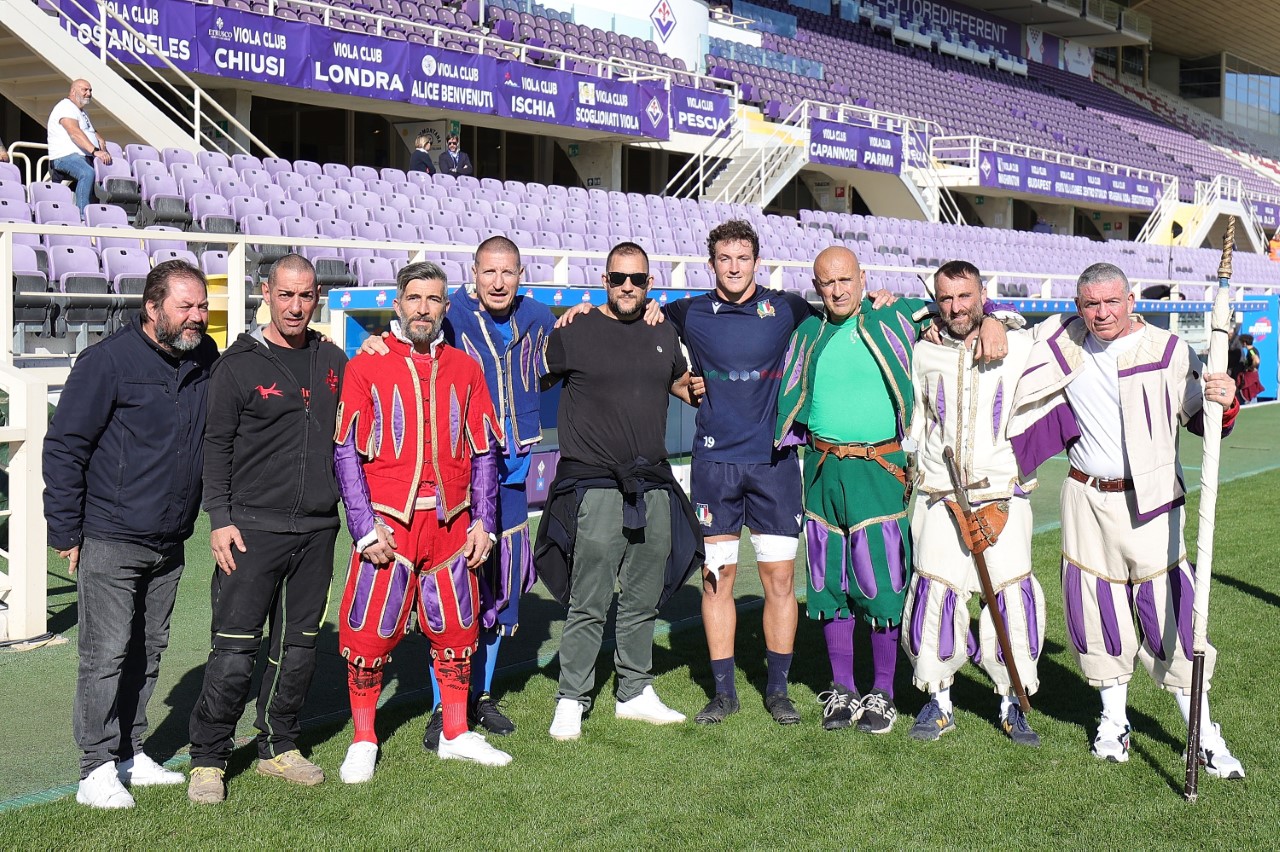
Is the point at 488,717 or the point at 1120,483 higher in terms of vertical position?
the point at 1120,483

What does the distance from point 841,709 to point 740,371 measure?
1436 mm

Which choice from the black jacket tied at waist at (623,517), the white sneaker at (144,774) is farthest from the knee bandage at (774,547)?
the white sneaker at (144,774)

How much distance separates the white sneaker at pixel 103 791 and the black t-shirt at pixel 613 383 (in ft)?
6.76

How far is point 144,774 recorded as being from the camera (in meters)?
4.40

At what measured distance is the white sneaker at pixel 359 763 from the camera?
447 cm

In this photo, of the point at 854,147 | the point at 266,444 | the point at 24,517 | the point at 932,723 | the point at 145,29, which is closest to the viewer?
the point at 266,444

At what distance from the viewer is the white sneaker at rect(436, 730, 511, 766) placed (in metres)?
4.70

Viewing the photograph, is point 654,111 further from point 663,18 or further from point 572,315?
point 572,315

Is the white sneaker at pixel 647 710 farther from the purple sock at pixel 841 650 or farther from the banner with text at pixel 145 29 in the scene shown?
the banner with text at pixel 145 29

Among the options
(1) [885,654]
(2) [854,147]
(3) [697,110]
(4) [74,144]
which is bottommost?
(1) [885,654]

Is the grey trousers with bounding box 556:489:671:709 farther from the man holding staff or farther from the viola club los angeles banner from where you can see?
the viola club los angeles banner

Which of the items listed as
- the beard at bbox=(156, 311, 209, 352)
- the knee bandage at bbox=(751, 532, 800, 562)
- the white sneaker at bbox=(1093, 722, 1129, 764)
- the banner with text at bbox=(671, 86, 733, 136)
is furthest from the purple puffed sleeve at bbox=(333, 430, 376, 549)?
the banner with text at bbox=(671, 86, 733, 136)

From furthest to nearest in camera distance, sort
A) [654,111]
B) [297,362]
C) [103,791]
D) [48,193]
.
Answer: [654,111], [48,193], [297,362], [103,791]

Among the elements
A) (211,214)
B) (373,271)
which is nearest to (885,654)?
(373,271)
